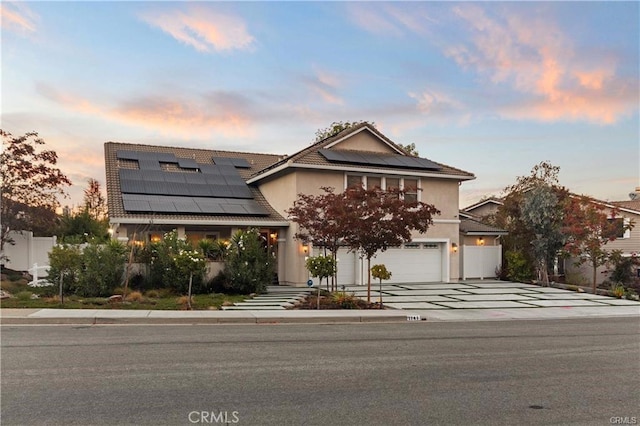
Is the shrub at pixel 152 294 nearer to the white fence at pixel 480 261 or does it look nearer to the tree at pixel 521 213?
the white fence at pixel 480 261

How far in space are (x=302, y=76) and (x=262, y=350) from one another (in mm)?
17711

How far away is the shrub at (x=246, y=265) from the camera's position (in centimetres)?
2061

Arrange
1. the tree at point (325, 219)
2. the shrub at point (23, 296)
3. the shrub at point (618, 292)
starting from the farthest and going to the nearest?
the shrub at point (618, 292) → the tree at point (325, 219) → the shrub at point (23, 296)

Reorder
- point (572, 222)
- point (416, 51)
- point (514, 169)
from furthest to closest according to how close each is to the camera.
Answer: point (514, 169), point (572, 222), point (416, 51)

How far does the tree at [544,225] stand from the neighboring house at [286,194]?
4.14 metres

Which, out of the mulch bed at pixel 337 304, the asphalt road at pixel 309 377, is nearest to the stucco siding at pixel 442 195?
the mulch bed at pixel 337 304

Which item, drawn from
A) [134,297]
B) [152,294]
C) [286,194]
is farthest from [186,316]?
[286,194]

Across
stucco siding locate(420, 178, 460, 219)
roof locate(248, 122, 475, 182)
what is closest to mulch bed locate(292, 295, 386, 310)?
roof locate(248, 122, 475, 182)

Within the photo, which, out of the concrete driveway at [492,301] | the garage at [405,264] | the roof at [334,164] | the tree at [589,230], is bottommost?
the concrete driveway at [492,301]

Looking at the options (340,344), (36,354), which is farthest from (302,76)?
(36,354)

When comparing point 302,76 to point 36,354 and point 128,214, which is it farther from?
point 36,354

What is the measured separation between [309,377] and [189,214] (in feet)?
55.8

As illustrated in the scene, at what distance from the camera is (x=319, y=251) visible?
2403cm

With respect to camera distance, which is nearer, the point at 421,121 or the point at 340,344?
the point at 340,344
